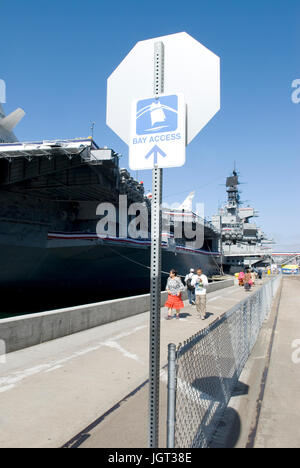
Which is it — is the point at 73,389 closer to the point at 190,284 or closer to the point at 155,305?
the point at 155,305

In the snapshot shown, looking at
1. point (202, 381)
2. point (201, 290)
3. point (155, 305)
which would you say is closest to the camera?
point (155, 305)

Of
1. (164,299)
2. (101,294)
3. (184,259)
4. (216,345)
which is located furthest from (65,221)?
(216,345)

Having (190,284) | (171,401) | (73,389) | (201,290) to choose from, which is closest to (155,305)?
(171,401)

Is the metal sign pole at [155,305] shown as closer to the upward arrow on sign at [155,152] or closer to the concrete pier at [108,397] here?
the upward arrow on sign at [155,152]

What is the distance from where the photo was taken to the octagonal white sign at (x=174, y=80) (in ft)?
8.29

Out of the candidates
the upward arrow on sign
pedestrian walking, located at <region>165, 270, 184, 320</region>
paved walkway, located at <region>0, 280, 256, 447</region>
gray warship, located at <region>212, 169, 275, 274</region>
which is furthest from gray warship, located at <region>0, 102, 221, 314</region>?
gray warship, located at <region>212, 169, 275, 274</region>

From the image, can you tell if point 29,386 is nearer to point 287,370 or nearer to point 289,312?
point 287,370

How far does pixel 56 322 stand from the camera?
827 centimetres

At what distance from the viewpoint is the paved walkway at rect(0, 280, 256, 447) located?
361 centimetres

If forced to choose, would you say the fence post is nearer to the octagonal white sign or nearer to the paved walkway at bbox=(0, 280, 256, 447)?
the paved walkway at bbox=(0, 280, 256, 447)

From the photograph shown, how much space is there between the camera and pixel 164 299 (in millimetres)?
14984

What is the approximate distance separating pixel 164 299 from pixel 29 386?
1025 cm

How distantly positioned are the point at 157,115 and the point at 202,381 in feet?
9.51

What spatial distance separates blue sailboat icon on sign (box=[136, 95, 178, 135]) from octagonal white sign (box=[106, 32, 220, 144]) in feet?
0.34
